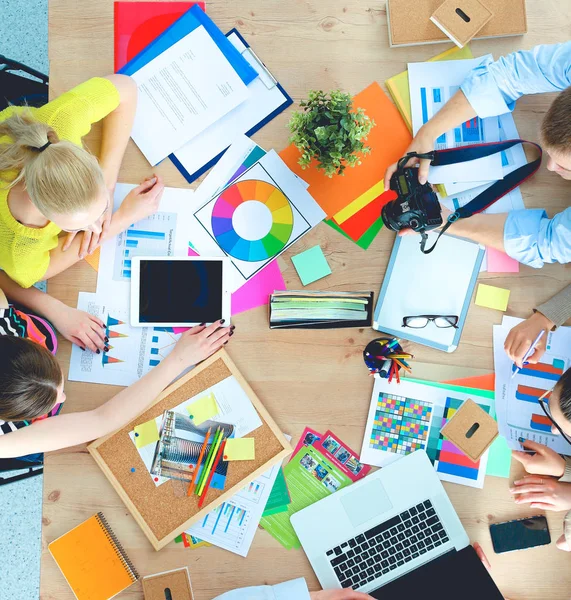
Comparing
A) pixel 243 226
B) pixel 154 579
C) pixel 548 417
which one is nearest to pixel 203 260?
pixel 243 226

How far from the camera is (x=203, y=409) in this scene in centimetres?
132

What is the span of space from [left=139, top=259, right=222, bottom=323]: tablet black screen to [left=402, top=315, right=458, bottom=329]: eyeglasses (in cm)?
46

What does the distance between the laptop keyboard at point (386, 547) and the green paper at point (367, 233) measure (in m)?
0.64

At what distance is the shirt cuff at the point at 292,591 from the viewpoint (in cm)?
125

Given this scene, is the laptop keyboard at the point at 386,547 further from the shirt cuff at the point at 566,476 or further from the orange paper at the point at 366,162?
the orange paper at the point at 366,162

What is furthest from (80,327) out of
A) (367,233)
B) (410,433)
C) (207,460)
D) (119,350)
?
(410,433)

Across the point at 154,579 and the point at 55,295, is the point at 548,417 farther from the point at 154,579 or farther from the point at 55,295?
the point at 55,295

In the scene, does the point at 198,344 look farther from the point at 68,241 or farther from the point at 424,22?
the point at 424,22

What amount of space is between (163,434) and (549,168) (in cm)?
110

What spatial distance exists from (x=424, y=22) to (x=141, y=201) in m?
0.82

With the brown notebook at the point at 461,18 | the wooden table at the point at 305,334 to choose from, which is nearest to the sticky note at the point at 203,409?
the wooden table at the point at 305,334

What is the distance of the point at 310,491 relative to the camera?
52.1 inches

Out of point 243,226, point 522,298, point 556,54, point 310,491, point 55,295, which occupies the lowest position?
point 310,491

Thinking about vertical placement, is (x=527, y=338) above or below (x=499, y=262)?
below
